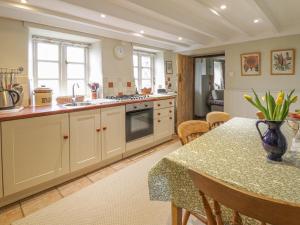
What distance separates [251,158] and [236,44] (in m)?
4.07

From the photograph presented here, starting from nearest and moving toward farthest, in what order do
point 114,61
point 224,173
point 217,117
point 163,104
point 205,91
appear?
1. point 224,173
2. point 217,117
3. point 114,61
4. point 163,104
5. point 205,91

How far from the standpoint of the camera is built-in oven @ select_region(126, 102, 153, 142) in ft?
11.1

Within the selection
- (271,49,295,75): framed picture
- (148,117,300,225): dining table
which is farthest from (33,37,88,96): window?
(271,49,295,75): framed picture

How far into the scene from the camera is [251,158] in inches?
48.4

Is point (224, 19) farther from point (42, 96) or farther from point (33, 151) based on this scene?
point (33, 151)

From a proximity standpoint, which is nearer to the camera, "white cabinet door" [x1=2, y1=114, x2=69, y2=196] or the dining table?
the dining table

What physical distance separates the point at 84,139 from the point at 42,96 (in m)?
0.82

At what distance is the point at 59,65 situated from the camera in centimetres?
342

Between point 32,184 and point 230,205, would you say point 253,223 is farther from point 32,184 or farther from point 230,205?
point 32,184

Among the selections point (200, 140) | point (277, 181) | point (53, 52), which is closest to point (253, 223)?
point (277, 181)

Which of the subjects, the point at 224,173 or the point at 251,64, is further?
the point at 251,64

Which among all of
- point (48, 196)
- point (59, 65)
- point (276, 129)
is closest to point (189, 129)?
point (276, 129)

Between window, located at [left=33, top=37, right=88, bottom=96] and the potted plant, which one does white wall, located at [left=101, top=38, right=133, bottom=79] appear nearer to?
window, located at [left=33, top=37, right=88, bottom=96]

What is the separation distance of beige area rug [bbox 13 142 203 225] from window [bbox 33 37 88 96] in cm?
177
